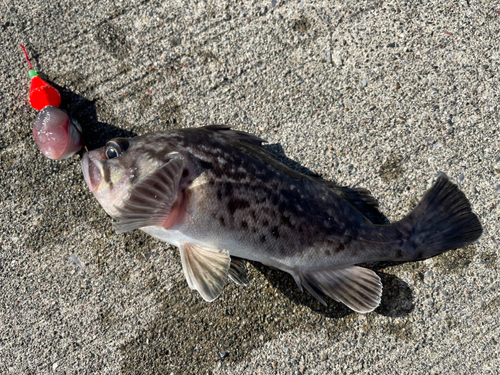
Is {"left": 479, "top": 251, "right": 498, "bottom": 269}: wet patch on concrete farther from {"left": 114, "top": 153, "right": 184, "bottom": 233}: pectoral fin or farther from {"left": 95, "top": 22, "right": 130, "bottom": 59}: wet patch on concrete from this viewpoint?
{"left": 95, "top": 22, "right": 130, "bottom": 59}: wet patch on concrete

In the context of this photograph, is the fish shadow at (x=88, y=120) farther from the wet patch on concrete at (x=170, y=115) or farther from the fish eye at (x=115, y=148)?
the fish eye at (x=115, y=148)

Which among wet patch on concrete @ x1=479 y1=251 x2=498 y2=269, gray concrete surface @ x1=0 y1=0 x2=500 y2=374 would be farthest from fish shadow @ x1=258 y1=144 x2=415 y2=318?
wet patch on concrete @ x1=479 y1=251 x2=498 y2=269

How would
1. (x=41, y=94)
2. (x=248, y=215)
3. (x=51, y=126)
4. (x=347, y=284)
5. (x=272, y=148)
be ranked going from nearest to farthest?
(x=248, y=215)
(x=347, y=284)
(x=51, y=126)
(x=41, y=94)
(x=272, y=148)

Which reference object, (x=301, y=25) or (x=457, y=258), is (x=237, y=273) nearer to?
(x=457, y=258)

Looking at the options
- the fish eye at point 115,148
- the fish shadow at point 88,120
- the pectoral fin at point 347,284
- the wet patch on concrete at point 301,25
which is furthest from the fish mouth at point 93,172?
the wet patch on concrete at point 301,25

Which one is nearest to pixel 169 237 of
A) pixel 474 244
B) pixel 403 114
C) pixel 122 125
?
pixel 122 125

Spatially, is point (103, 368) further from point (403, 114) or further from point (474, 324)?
point (403, 114)

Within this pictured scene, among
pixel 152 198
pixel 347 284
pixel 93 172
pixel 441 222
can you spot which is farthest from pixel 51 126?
pixel 441 222
